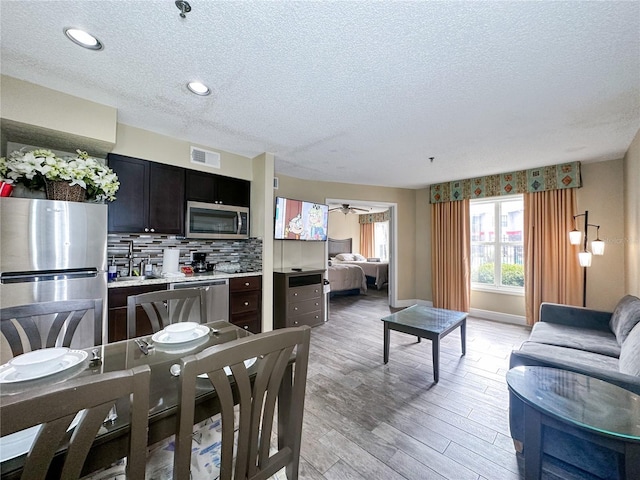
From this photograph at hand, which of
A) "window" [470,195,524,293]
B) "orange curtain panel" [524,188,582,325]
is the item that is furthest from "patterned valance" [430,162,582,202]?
"window" [470,195,524,293]

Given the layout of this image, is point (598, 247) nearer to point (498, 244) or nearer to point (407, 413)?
point (498, 244)

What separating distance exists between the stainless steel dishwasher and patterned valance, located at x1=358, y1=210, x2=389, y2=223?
652 centimetres

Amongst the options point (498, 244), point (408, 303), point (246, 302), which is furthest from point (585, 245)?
point (246, 302)

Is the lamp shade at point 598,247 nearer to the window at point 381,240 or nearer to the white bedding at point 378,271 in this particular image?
the white bedding at point 378,271

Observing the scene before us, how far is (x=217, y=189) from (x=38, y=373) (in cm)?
254

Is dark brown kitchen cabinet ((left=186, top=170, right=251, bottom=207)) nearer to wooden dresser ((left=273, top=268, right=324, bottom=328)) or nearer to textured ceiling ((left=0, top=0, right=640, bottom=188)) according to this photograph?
textured ceiling ((left=0, top=0, right=640, bottom=188))

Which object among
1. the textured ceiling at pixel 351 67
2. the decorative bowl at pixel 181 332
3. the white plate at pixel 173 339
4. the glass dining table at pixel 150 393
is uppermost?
the textured ceiling at pixel 351 67

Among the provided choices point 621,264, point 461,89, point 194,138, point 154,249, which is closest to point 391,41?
point 461,89

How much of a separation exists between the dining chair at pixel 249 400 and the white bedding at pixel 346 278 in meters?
4.86

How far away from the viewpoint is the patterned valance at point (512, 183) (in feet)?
12.1

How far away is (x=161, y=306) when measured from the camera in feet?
5.65

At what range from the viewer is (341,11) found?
128 centimetres

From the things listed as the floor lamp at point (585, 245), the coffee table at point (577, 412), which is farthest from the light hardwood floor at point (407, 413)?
the floor lamp at point (585, 245)

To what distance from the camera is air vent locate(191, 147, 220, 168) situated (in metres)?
3.04
